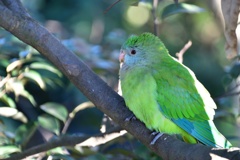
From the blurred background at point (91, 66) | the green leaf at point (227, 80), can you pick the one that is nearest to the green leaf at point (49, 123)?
the blurred background at point (91, 66)

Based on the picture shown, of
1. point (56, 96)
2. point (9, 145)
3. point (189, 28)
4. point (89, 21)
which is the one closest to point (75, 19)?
point (89, 21)

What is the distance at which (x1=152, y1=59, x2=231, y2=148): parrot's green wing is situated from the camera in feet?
9.75

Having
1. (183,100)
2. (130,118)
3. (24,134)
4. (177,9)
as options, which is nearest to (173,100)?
(183,100)

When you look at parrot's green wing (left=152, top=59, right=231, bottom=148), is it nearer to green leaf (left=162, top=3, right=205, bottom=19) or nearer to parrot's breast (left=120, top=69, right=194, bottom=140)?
parrot's breast (left=120, top=69, right=194, bottom=140)

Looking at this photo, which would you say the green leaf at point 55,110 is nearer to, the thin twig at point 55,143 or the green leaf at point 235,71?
the thin twig at point 55,143

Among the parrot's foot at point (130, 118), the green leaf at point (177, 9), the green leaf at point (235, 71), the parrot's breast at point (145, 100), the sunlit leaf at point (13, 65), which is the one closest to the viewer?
the parrot's foot at point (130, 118)

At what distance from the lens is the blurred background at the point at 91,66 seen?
3.04 meters

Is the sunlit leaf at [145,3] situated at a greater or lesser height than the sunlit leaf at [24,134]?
greater

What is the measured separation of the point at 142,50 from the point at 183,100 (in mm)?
453

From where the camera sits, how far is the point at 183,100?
3000 mm

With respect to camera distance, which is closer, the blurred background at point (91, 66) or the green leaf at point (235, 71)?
the blurred background at point (91, 66)

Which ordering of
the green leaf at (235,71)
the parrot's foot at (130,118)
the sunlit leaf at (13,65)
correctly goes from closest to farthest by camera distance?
the parrot's foot at (130,118) < the sunlit leaf at (13,65) < the green leaf at (235,71)

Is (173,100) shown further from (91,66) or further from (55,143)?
(91,66)

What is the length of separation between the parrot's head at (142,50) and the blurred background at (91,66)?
233 millimetres
